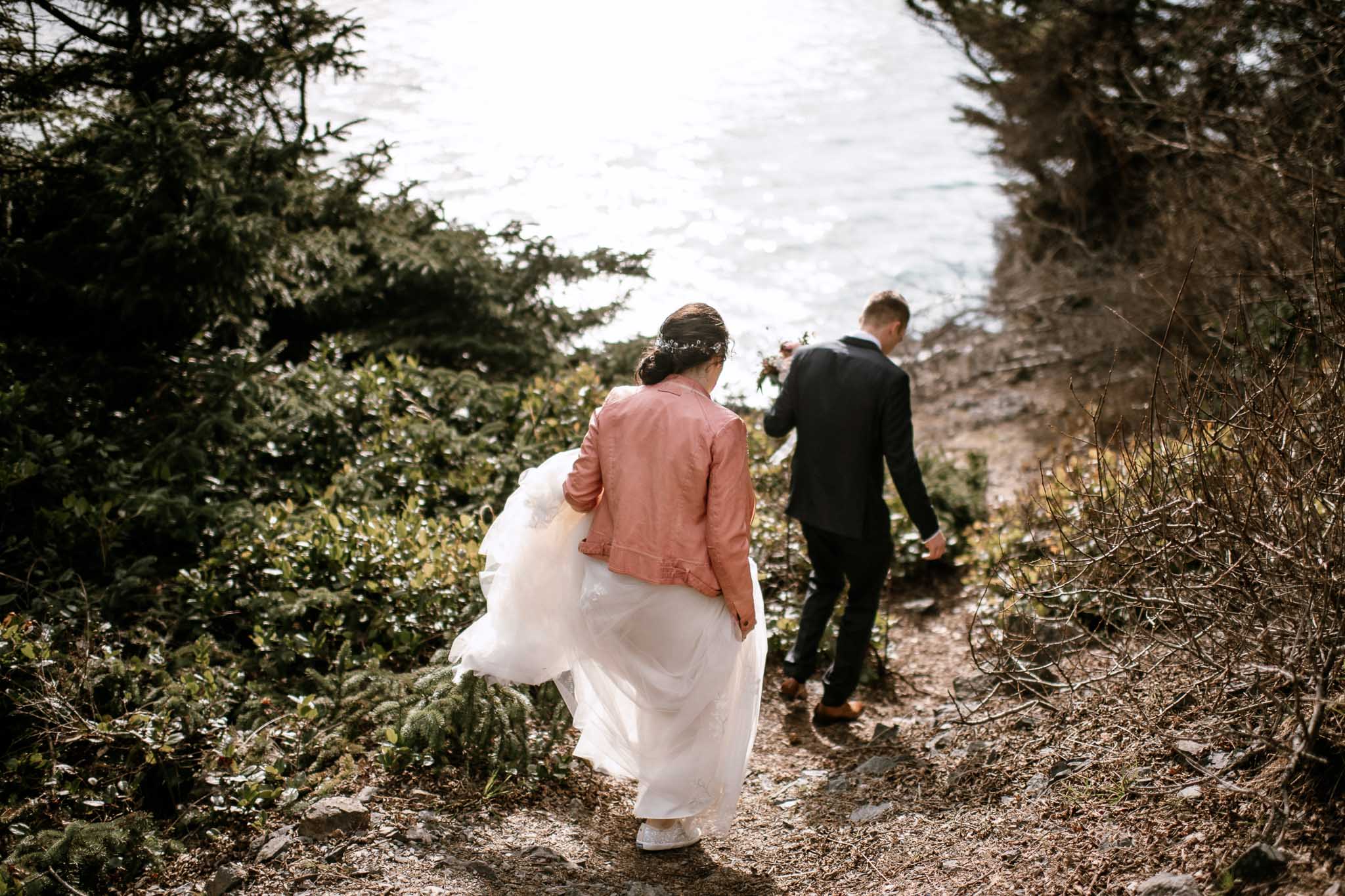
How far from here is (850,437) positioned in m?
4.72

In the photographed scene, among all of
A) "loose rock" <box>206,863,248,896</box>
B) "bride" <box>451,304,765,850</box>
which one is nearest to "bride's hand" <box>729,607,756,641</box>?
A: "bride" <box>451,304,765,850</box>

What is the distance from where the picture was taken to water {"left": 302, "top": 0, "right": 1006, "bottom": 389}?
14.2 meters

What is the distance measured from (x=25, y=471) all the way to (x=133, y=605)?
0.89 meters

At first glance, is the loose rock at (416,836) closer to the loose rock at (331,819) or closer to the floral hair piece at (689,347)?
the loose rock at (331,819)

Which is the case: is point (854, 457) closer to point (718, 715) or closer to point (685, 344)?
point (685, 344)

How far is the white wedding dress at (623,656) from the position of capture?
369cm

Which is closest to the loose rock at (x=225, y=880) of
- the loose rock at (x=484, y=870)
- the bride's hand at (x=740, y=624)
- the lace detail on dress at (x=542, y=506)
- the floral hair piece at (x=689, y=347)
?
the loose rock at (x=484, y=870)

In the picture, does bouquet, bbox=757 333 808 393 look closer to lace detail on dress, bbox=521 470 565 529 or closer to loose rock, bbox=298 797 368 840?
lace detail on dress, bbox=521 470 565 529

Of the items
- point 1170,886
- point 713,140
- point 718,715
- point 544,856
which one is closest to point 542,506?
point 718,715

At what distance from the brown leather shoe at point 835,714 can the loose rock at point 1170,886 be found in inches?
90.2

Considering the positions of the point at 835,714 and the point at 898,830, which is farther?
the point at 835,714

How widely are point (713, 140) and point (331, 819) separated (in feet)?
63.5

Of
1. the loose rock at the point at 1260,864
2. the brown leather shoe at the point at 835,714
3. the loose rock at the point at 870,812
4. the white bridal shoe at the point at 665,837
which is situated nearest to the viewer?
the loose rock at the point at 1260,864

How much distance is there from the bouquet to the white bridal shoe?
2.33 m
